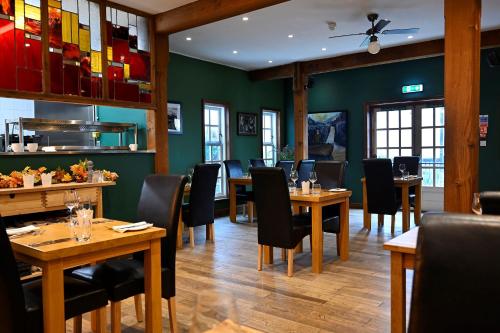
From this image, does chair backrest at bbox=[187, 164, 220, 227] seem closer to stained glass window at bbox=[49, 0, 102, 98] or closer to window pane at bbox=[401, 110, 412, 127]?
stained glass window at bbox=[49, 0, 102, 98]

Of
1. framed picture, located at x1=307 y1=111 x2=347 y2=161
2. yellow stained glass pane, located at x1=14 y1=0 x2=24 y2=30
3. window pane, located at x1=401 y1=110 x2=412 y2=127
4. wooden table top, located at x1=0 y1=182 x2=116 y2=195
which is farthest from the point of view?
framed picture, located at x1=307 y1=111 x2=347 y2=161

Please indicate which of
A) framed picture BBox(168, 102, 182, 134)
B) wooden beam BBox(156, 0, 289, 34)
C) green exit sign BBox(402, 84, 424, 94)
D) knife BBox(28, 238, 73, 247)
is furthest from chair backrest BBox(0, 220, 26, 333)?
green exit sign BBox(402, 84, 424, 94)

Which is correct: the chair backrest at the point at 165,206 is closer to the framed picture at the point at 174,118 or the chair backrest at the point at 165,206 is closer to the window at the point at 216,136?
the framed picture at the point at 174,118

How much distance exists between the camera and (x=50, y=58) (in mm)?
4219

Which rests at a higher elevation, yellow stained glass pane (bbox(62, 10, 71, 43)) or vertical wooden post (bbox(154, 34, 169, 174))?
yellow stained glass pane (bbox(62, 10, 71, 43))

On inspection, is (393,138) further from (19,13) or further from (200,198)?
(19,13)

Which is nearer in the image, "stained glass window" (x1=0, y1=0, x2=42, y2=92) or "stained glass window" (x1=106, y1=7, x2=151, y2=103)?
"stained glass window" (x1=0, y1=0, x2=42, y2=92)

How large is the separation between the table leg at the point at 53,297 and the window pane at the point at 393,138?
7634mm

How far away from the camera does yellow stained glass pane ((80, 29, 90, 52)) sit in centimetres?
451

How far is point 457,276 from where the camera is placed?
110 centimetres

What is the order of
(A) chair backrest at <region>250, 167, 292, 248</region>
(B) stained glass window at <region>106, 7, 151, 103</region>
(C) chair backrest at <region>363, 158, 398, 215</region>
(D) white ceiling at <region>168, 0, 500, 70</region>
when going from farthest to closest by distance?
1. (C) chair backrest at <region>363, 158, 398, 215</region>
2. (D) white ceiling at <region>168, 0, 500, 70</region>
3. (B) stained glass window at <region>106, 7, 151, 103</region>
4. (A) chair backrest at <region>250, 167, 292, 248</region>

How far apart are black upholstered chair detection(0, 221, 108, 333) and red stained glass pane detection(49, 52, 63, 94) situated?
258 centimetres

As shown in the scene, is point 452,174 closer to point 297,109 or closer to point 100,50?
point 100,50

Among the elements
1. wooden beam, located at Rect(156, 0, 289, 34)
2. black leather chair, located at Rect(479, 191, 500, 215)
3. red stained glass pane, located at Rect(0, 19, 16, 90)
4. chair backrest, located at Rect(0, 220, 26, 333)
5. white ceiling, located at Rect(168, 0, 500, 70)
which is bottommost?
chair backrest, located at Rect(0, 220, 26, 333)
